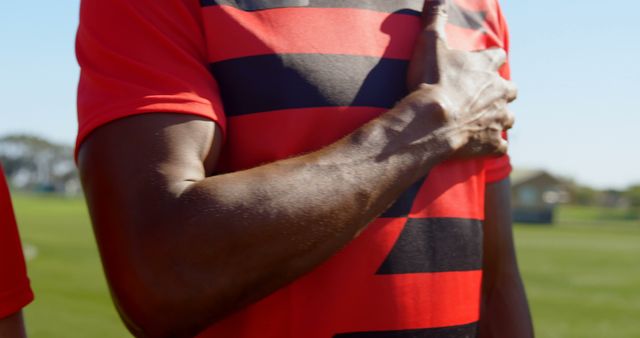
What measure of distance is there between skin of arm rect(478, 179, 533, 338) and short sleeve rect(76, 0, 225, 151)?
3.35ft

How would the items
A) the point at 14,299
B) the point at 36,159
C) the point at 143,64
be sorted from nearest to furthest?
1. the point at 143,64
2. the point at 14,299
3. the point at 36,159

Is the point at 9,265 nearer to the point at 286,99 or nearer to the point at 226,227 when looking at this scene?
the point at 226,227

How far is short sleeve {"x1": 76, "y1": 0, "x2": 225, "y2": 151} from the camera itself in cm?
167

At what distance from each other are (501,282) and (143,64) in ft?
4.36

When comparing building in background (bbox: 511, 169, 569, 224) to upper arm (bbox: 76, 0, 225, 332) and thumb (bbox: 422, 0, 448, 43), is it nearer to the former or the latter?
thumb (bbox: 422, 0, 448, 43)

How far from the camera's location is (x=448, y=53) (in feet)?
6.47

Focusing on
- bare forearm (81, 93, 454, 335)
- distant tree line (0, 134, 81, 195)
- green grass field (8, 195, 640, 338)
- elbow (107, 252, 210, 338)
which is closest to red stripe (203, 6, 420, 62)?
bare forearm (81, 93, 454, 335)

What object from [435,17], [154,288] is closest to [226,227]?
[154,288]

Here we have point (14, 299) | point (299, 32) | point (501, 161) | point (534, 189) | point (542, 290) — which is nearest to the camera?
point (299, 32)

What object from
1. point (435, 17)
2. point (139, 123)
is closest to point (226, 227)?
point (139, 123)

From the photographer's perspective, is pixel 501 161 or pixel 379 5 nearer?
pixel 379 5

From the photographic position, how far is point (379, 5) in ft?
6.44

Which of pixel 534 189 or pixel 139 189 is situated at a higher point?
pixel 139 189

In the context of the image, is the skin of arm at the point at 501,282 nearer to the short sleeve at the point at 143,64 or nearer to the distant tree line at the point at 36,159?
the short sleeve at the point at 143,64
